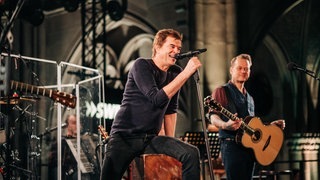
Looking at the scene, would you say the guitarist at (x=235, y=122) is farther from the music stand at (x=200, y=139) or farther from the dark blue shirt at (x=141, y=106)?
the music stand at (x=200, y=139)

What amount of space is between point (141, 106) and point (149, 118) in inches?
5.2

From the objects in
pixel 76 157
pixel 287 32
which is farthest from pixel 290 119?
pixel 76 157

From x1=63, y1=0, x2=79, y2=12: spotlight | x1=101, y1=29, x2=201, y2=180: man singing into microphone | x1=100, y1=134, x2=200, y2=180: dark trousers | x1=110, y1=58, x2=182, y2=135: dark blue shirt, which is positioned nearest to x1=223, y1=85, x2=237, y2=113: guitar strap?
x1=101, y1=29, x2=201, y2=180: man singing into microphone

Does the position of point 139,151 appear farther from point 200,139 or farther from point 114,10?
point 114,10

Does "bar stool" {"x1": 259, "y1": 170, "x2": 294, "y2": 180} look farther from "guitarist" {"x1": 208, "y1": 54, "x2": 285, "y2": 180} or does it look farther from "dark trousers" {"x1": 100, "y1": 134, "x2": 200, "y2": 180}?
"dark trousers" {"x1": 100, "y1": 134, "x2": 200, "y2": 180}

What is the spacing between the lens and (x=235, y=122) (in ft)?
21.6

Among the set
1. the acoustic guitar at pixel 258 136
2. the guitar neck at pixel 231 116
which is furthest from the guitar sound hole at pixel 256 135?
the guitar neck at pixel 231 116

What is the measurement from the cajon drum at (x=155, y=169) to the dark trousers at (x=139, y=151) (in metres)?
1.69

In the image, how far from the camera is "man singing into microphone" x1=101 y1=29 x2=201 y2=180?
5.25 metres

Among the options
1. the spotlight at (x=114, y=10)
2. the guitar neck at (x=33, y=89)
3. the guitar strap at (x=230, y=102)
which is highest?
the spotlight at (x=114, y=10)

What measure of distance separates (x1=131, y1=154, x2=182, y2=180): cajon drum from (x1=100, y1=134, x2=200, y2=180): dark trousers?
66.5 inches

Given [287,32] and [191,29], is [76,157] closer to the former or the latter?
[191,29]

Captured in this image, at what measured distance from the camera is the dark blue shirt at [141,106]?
5.34 m

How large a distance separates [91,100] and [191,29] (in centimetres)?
447
